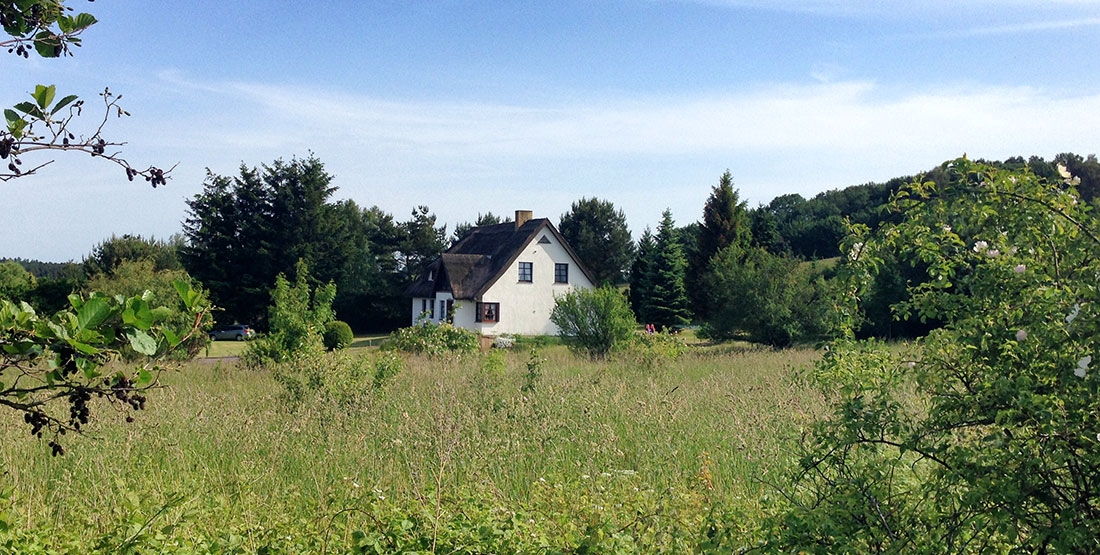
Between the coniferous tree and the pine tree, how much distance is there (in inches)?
11.6

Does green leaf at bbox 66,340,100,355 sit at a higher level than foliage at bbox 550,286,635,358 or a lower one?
higher

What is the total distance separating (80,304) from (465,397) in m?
6.78

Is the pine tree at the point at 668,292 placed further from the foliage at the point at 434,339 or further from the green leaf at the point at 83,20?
the green leaf at the point at 83,20

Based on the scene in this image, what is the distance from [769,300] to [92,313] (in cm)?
1981

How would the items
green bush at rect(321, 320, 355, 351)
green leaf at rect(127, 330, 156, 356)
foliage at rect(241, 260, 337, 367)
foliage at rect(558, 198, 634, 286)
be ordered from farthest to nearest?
foliage at rect(558, 198, 634, 286), green bush at rect(321, 320, 355, 351), foliage at rect(241, 260, 337, 367), green leaf at rect(127, 330, 156, 356)

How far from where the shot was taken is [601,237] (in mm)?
55750

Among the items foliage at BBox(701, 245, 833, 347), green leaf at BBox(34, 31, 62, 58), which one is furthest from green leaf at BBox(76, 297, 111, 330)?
foliage at BBox(701, 245, 833, 347)

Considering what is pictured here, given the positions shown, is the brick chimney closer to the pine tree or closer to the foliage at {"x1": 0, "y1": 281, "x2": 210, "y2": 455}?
the pine tree

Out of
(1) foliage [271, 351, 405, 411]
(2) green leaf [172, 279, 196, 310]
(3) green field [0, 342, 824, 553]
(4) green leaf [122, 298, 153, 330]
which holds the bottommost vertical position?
(3) green field [0, 342, 824, 553]

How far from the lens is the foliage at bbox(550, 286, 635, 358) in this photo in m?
18.7

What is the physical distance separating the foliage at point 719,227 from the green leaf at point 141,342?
37105 mm

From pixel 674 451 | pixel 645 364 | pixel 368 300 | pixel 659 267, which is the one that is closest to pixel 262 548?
pixel 674 451

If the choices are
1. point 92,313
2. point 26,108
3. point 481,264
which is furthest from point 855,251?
point 481,264

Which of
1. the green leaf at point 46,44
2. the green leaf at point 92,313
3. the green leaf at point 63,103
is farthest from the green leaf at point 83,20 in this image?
the green leaf at point 92,313
